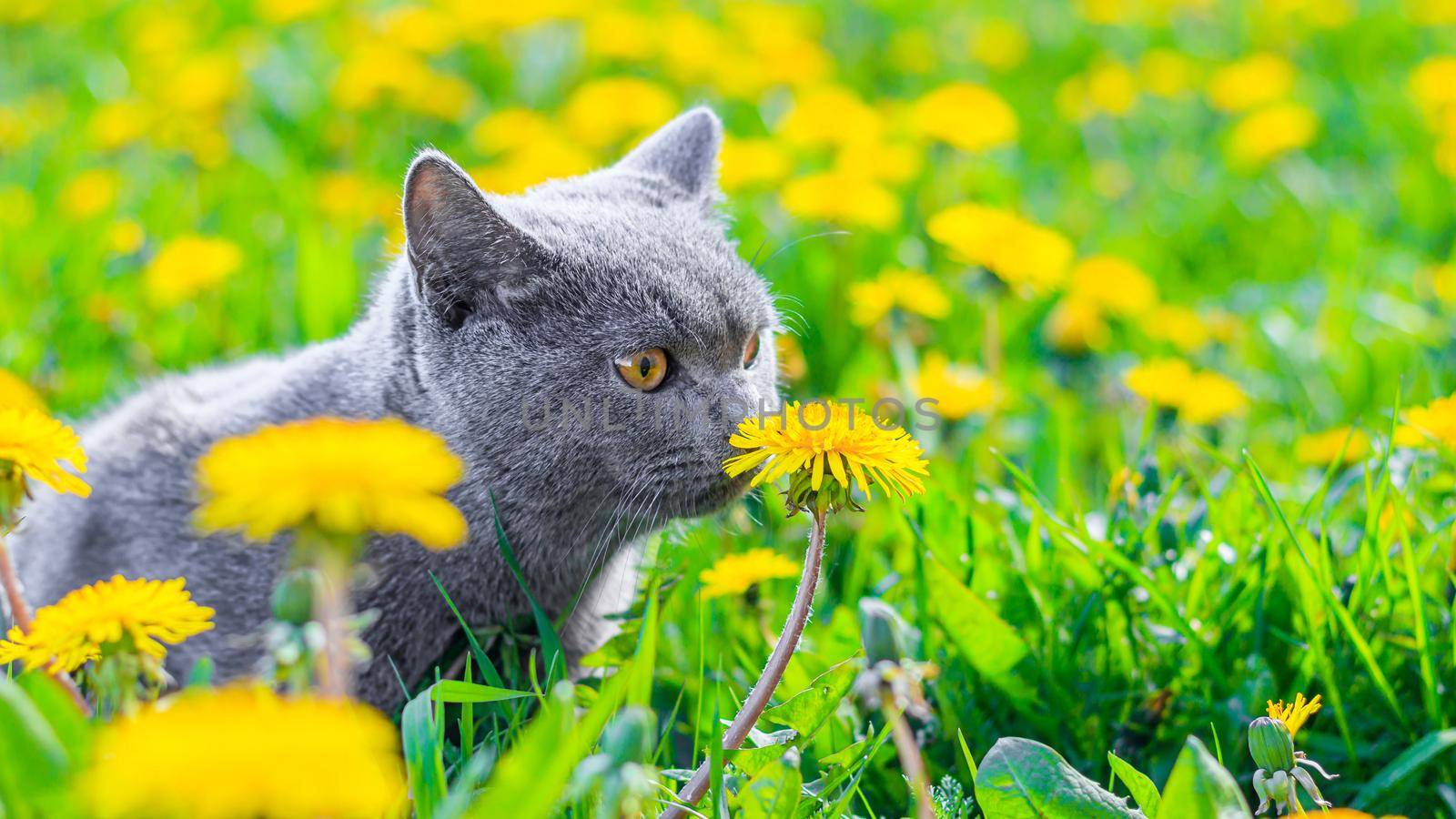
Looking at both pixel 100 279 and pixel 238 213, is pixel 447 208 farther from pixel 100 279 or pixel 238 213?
pixel 238 213

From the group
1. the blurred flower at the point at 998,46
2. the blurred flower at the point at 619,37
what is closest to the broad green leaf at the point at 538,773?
the blurred flower at the point at 619,37

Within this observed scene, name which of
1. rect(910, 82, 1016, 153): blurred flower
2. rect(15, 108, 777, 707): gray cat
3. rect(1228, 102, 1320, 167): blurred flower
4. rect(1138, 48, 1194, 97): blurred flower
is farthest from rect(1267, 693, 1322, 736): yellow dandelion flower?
rect(1138, 48, 1194, 97): blurred flower

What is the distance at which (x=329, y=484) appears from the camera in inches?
41.9

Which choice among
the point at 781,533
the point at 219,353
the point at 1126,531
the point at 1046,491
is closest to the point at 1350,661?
the point at 1126,531

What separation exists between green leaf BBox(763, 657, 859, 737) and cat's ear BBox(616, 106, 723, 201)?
121 centimetres

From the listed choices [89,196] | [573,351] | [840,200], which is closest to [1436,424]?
[573,351]

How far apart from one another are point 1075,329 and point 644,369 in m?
1.50

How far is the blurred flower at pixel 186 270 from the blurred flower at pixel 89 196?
0.56 m

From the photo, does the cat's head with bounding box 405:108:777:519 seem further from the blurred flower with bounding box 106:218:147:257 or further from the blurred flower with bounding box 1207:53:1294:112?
the blurred flower with bounding box 1207:53:1294:112

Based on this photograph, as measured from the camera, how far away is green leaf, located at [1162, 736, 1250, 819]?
1.26m

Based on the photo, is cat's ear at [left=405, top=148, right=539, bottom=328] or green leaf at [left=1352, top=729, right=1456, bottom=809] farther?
cat's ear at [left=405, top=148, right=539, bottom=328]

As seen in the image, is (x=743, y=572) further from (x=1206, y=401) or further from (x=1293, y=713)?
(x=1206, y=401)

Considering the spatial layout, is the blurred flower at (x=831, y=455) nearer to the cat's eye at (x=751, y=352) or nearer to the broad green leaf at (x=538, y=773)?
the broad green leaf at (x=538, y=773)

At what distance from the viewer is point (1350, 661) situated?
1.89 metres
